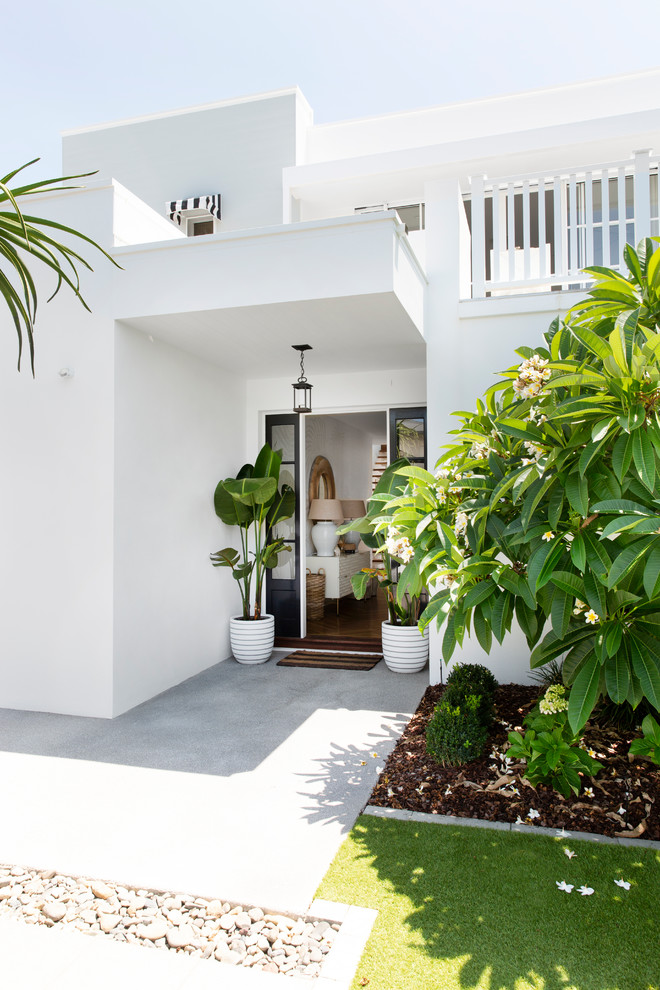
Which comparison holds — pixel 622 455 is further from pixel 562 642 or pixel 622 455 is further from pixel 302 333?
pixel 302 333

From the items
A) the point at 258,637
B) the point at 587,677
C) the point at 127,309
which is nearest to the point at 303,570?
the point at 258,637

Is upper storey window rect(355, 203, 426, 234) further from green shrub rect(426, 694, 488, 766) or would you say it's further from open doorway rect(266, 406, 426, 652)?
green shrub rect(426, 694, 488, 766)

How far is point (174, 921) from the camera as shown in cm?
277

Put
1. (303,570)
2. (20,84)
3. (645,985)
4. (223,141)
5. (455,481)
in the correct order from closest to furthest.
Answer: (645,985), (455,481), (303,570), (20,84), (223,141)

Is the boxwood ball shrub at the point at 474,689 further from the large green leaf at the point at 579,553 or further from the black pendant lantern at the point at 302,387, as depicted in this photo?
the black pendant lantern at the point at 302,387

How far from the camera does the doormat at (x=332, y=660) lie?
7.16 meters

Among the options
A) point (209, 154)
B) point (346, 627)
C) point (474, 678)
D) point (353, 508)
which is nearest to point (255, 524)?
point (346, 627)

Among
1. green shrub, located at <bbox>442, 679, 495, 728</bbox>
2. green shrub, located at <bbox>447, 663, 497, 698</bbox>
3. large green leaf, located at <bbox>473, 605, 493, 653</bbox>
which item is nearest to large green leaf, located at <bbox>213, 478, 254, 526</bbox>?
green shrub, located at <bbox>447, 663, 497, 698</bbox>

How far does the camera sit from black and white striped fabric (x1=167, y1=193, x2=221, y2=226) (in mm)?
10555

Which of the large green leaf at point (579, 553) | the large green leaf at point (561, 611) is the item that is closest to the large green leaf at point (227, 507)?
the large green leaf at point (561, 611)

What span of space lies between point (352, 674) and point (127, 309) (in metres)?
4.10

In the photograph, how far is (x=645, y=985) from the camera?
234 cm

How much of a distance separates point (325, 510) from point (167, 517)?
15.6ft

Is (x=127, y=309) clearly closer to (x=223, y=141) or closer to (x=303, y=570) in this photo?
(x=303, y=570)
